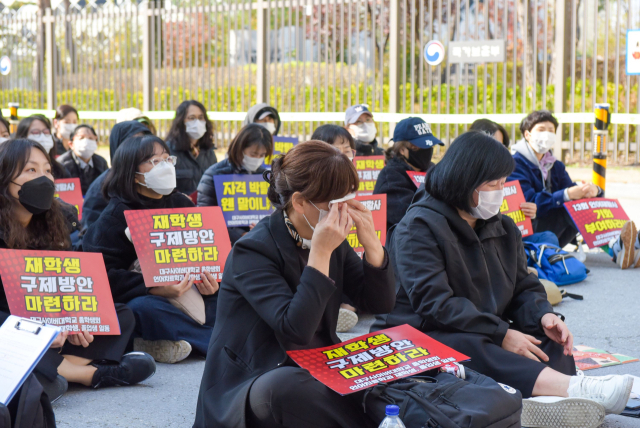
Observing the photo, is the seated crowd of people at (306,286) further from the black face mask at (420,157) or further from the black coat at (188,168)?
the black coat at (188,168)

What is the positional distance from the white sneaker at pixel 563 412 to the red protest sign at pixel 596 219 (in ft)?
13.6

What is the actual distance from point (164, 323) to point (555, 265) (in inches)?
140

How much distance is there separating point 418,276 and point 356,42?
10437 millimetres

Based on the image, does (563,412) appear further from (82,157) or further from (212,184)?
(82,157)

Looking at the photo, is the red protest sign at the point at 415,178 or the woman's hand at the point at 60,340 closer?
the woman's hand at the point at 60,340

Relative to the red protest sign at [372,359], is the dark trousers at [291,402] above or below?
below

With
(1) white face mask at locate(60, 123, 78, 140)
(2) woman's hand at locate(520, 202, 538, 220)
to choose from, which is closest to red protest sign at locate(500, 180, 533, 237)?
(2) woman's hand at locate(520, 202, 538, 220)

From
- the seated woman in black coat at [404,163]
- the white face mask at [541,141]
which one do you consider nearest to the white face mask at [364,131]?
the white face mask at [541,141]

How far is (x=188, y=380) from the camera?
4184mm

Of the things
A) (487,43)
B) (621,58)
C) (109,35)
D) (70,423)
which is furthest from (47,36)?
(70,423)

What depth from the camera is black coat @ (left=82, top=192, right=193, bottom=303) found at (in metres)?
4.55

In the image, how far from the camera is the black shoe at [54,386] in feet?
11.9

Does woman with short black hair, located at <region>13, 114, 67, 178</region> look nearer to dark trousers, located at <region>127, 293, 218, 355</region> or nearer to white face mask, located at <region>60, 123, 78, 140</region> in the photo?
white face mask, located at <region>60, 123, 78, 140</region>

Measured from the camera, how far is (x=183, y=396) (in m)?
3.94
